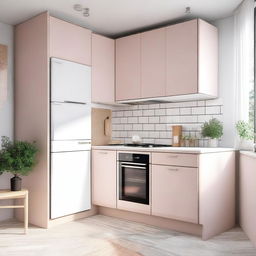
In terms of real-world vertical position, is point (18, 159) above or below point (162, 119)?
below

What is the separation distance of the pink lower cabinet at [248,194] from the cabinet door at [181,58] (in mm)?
982

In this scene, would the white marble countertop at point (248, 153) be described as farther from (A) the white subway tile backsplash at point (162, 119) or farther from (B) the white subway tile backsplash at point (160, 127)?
(B) the white subway tile backsplash at point (160, 127)

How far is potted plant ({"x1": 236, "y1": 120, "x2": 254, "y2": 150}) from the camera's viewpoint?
3.43m

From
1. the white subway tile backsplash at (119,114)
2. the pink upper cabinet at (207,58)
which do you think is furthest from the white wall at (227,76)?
the white subway tile backsplash at (119,114)

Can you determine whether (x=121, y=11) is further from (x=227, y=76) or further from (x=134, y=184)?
(x=134, y=184)

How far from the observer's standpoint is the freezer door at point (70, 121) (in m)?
3.66

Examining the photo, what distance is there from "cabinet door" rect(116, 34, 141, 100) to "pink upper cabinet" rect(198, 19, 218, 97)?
87cm

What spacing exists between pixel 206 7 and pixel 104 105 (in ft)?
6.44

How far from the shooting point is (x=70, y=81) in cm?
382

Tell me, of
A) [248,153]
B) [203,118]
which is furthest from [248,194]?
[203,118]

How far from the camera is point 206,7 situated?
11.6 ft

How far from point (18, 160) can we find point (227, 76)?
8.52ft

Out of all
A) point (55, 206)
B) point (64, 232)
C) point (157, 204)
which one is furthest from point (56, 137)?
point (157, 204)

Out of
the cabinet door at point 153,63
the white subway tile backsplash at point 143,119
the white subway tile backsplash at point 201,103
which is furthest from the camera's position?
the white subway tile backsplash at point 143,119
